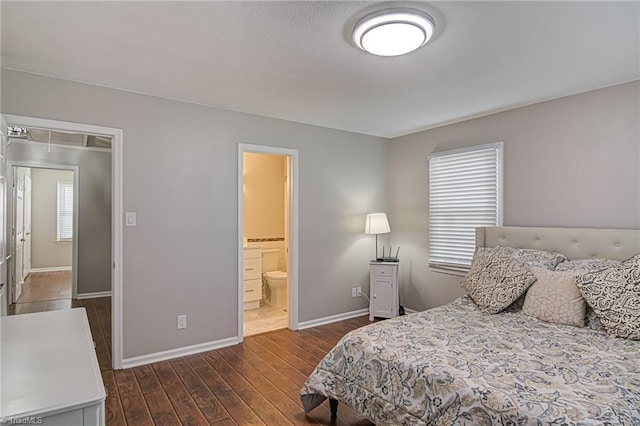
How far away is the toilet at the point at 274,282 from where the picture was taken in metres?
5.15

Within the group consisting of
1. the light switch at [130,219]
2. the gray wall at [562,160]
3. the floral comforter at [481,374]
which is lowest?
the floral comforter at [481,374]

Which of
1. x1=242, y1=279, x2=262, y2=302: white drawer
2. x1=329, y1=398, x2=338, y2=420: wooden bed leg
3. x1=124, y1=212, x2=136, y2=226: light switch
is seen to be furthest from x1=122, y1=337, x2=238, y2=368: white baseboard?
x1=329, y1=398, x2=338, y2=420: wooden bed leg

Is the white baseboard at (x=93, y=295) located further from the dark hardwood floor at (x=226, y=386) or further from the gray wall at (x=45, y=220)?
the gray wall at (x=45, y=220)

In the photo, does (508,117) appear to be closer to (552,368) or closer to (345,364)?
(552,368)

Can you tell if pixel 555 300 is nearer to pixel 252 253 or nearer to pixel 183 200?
pixel 183 200

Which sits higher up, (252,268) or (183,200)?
(183,200)

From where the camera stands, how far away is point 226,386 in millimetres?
2803

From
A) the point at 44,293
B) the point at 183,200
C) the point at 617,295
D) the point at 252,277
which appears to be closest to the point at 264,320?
the point at 252,277

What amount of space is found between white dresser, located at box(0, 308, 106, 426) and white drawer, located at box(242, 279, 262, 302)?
340 cm

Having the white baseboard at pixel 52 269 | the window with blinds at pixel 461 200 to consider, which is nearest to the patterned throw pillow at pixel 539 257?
the window with blinds at pixel 461 200

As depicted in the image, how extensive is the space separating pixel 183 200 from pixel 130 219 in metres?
0.49

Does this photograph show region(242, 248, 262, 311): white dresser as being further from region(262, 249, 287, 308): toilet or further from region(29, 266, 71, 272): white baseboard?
region(29, 266, 71, 272): white baseboard

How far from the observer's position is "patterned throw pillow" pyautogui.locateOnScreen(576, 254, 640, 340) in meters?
2.25

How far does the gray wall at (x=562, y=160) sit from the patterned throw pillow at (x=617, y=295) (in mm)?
714
